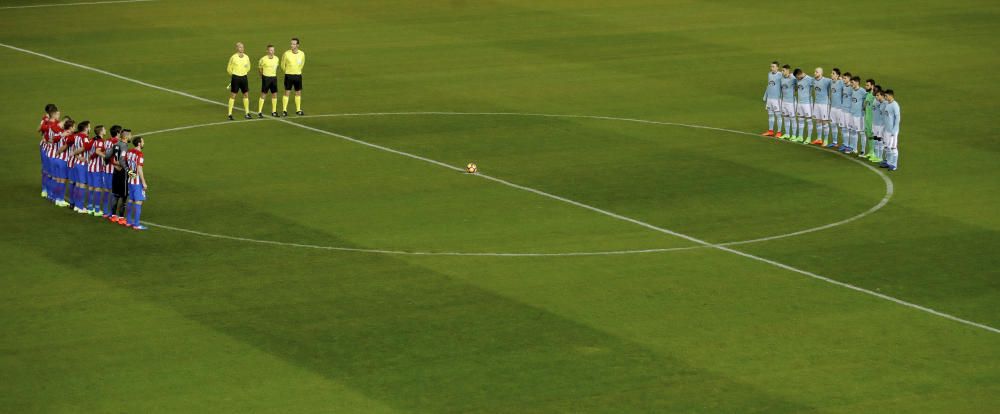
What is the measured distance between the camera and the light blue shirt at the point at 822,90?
4097 cm

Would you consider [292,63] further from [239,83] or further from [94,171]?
[94,171]

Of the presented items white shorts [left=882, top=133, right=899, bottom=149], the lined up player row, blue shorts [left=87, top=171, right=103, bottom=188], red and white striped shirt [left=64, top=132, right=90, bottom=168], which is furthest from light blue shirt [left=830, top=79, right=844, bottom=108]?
red and white striped shirt [left=64, top=132, right=90, bottom=168]

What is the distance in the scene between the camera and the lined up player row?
1267 inches

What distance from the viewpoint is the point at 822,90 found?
41.1 meters

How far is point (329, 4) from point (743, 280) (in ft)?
123

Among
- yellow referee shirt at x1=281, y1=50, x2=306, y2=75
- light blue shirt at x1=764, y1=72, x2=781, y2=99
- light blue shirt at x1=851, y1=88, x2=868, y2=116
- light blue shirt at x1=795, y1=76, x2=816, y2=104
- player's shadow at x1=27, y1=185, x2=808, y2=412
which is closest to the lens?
player's shadow at x1=27, y1=185, x2=808, y2=412

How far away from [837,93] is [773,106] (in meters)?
1.99

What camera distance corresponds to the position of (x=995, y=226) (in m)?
33.1

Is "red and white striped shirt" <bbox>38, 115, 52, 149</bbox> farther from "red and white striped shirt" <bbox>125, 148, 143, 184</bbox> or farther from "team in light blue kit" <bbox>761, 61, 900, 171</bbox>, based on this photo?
"team in light blue kit" <bbox>761, 61, 900, 171</bbox>

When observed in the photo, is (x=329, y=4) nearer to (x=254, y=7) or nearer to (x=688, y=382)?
(x=254, y=7)

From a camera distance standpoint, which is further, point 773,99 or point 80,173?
point 773,99

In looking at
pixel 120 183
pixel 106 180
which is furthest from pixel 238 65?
pixel 120 183

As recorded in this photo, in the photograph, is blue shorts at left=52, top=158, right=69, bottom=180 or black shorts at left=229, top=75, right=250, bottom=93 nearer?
blue shorts at left=52, top=158, right=69, bottom=180

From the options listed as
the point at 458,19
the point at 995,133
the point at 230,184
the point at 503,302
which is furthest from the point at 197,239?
the point at 458,19
